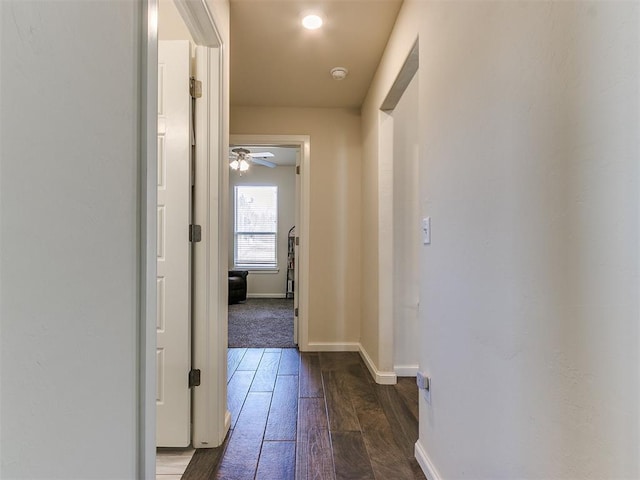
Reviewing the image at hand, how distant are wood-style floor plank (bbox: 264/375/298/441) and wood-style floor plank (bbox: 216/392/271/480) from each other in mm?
43

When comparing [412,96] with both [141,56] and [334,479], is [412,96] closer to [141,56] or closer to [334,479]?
[141,56]

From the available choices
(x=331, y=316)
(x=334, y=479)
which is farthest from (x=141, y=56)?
(x=331, y=316)

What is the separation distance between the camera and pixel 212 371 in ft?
5.81

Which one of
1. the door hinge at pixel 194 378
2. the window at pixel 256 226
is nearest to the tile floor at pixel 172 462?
the door hinge at pixel 194 378

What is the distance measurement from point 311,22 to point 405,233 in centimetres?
165

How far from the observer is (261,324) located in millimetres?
4582

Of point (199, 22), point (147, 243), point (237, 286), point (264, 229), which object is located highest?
point (199, 22)

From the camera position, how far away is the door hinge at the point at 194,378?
5.77 ft

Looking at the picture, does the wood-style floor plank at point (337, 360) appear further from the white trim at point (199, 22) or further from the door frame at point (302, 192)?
the white trim at point (199, 22)

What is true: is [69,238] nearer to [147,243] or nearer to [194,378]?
[147,243]

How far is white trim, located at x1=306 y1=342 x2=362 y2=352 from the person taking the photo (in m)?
3.44

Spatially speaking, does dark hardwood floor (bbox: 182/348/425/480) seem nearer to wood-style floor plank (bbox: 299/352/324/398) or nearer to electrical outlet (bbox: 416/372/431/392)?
wood-style floor plank (bbox: 299/352/324/398)

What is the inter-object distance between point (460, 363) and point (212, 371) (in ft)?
3.85

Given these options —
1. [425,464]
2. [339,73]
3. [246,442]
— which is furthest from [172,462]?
[339,73]
